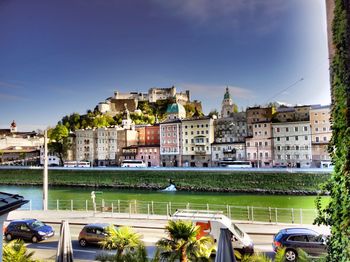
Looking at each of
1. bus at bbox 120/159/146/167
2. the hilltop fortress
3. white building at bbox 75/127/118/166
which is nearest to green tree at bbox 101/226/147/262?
bus at bbox 120/159/146/167

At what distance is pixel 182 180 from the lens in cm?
1698

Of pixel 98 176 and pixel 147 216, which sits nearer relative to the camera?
pixel 147 216

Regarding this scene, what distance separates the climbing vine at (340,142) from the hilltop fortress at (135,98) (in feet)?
99.4

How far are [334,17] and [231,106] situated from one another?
23350 mm

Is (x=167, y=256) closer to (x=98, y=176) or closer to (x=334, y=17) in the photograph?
(x=334, y=17)

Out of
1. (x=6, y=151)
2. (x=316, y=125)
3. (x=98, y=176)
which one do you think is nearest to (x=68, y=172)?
(x=98, y=176)

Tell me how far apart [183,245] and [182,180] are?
14407 millimetres

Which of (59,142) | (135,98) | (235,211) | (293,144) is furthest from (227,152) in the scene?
(135,98)

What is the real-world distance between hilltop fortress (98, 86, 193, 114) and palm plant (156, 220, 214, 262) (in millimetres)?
29681

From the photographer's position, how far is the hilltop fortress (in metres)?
32.8

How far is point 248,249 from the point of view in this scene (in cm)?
393

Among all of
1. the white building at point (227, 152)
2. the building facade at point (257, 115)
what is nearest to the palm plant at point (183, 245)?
the white building at point (227, 152)

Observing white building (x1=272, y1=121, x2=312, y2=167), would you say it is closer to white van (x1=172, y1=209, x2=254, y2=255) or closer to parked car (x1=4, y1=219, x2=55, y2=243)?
white van (x1=172, y1=209, x2=254, y2=255)

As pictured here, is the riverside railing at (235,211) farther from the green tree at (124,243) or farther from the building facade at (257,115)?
the building facade at (257,115)
